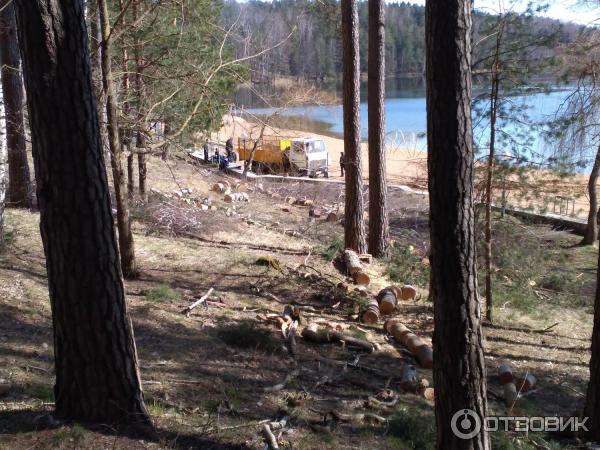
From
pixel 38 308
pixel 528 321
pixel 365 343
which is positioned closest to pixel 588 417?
pixel 365 343

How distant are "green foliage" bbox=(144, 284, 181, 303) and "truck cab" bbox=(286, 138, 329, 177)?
66.0ft

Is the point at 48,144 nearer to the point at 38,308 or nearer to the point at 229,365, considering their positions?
the point at 229,365

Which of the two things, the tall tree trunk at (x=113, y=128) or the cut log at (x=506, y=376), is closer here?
the cut log at (x=506, y=376)

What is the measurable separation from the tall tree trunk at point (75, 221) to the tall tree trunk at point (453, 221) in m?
2.22

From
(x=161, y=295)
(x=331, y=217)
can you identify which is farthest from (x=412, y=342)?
(x=331, y=217)

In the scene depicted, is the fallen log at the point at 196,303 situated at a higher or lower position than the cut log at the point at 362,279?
higher

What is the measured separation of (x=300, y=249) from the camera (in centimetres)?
1462

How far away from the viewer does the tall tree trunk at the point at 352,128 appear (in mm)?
13094

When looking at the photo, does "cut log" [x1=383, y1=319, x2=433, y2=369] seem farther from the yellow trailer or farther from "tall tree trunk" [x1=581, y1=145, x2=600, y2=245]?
the yellow trailer

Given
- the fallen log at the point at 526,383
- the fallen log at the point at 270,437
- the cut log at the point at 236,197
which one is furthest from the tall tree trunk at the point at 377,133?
the fallen log at the point at 270,437

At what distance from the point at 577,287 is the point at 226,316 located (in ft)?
31.3

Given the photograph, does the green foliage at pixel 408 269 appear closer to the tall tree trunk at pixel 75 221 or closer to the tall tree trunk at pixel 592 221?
the tall tree trunk at pixel 75 221

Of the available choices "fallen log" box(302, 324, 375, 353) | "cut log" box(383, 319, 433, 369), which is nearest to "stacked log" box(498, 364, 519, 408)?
"cut log" box(383, 319, 433, 369)

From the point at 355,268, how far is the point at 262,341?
453cm
